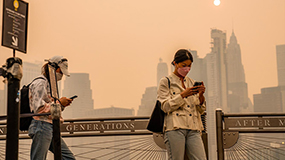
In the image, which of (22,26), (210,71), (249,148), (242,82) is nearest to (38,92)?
(22,26)

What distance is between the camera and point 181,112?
13.2ft

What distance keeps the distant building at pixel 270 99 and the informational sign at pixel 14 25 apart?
14.7m

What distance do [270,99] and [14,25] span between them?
17.5m

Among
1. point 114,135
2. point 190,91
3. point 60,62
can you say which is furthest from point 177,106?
point 114,135

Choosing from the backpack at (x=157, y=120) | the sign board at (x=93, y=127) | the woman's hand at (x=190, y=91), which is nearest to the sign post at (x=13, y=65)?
the backpack at (x=157, y=120)

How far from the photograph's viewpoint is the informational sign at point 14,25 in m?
2.99

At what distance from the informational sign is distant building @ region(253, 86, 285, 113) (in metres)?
14.7

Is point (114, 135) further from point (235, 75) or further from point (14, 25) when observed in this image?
point (235, 75)

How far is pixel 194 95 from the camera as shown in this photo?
4.18 meters

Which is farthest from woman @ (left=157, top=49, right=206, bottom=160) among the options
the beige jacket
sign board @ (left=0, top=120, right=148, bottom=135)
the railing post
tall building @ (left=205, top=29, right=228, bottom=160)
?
tall building @ (left=205, top=29, right=228, bottom=160)

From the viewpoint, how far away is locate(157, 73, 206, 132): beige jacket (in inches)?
156

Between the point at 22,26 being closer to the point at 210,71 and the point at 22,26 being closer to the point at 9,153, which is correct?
the point at 9,153

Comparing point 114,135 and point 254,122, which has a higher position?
point 254,122

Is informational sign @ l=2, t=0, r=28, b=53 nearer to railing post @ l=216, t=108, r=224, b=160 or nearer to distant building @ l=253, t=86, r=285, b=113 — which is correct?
railing post @ l=216, t=108, r=224, b=160
